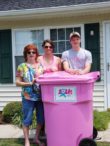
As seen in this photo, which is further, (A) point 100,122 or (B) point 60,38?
(B) point 60,38

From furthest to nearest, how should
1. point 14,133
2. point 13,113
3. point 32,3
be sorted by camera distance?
point 32,3 → point 13,113 → point 14,133

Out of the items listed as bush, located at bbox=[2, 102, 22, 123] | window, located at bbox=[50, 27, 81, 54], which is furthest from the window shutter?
bush, located at bbox=[2, 102, 22, 123]

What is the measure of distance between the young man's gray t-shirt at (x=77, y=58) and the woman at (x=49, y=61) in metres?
0.21

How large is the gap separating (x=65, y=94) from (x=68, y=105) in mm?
175

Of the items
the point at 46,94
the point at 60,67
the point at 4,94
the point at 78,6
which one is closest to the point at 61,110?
the point at 46,94

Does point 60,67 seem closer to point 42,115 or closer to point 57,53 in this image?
point 42,115

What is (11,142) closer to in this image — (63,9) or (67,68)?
(67,68)

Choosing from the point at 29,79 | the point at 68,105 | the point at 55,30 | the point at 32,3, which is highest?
the point at 32,3

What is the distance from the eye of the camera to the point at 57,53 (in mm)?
10867

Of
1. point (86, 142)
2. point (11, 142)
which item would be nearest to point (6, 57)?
point (11, 142)

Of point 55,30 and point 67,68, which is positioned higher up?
point 55,30

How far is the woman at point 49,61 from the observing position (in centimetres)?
655

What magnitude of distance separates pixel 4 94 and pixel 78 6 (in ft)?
10.7

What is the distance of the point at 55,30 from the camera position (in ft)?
35.7
